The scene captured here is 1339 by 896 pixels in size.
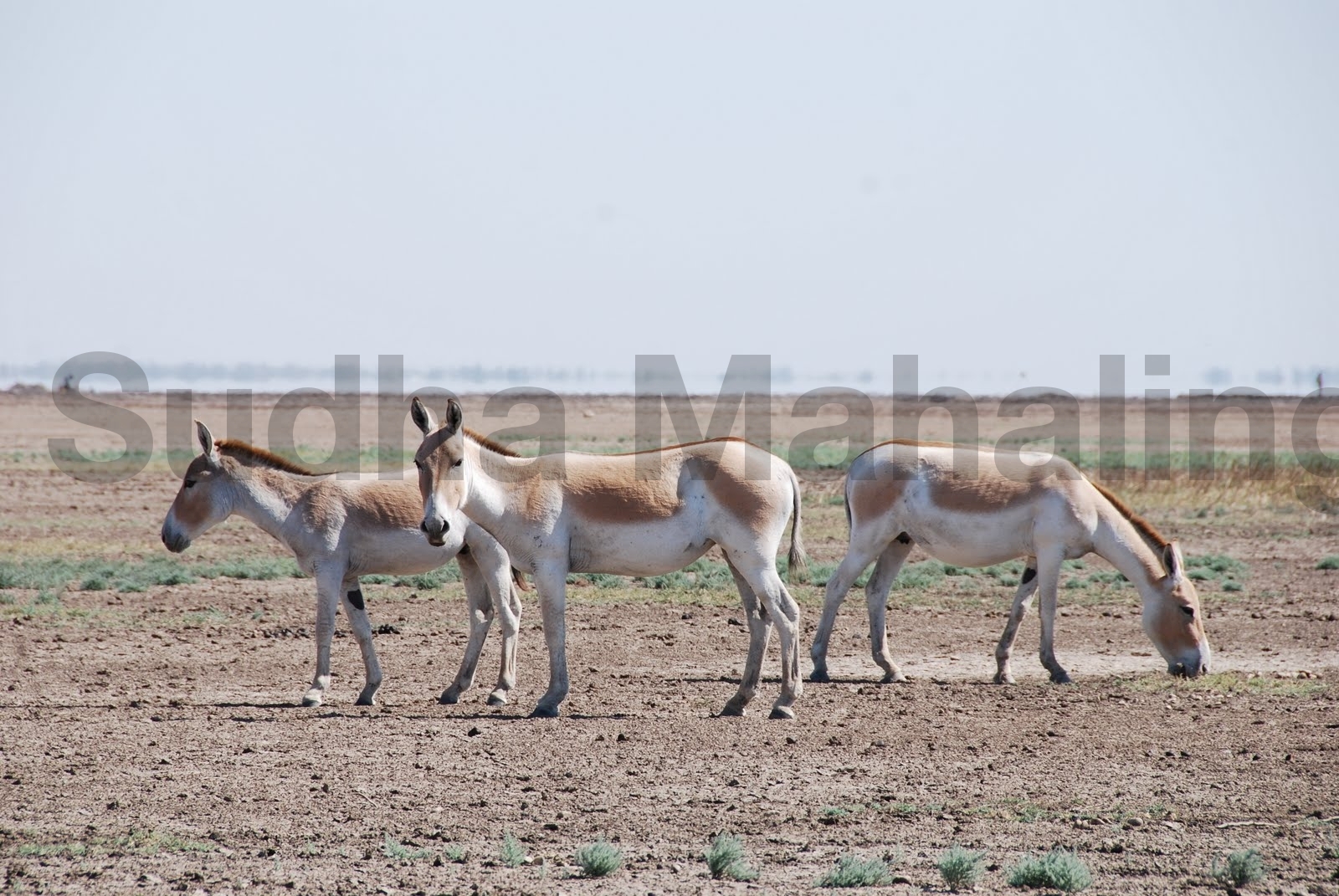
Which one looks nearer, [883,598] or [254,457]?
[254,457]

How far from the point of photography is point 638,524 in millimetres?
10367

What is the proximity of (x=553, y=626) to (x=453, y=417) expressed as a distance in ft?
6.31

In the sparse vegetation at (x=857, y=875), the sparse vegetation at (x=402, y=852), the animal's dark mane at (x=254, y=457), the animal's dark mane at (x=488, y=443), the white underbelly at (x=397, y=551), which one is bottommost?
the sparse vegetation at (x=402, y=852)

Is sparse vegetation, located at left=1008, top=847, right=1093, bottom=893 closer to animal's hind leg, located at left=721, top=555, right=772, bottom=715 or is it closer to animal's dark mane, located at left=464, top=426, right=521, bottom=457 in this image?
animal's hind leg, located at left=721, top=555, right=772, bottom=715

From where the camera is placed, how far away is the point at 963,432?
54375mm

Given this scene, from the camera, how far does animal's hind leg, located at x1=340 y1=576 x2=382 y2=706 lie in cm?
1086

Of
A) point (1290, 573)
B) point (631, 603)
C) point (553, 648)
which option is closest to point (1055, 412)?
point (1290, 573)

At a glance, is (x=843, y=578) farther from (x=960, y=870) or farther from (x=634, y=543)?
(x=960, y=870)

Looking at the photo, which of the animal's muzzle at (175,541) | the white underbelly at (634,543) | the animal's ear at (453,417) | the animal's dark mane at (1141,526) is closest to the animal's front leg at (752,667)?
the white underbelly at (634,543)

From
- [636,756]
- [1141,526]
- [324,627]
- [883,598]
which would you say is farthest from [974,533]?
[324,627]

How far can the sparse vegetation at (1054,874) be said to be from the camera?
6.39 meters

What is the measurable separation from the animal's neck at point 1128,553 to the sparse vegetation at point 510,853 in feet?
24.0

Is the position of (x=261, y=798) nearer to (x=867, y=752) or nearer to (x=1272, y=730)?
(x=867, y=752)

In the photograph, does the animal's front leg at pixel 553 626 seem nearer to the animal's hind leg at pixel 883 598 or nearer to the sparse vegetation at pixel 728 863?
the animal's hind leg at pixel 883 598
